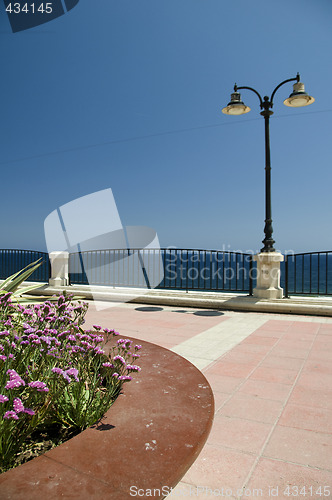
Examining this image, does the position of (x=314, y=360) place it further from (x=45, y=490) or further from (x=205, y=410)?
(x=45, y=490)

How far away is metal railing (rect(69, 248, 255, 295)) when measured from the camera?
8.57 meters

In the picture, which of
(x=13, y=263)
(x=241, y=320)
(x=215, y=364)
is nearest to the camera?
(x=215, y=364)

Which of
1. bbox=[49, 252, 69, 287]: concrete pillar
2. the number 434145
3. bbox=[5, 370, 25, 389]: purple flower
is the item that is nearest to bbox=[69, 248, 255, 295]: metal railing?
bbox=[49, 252, 69, 287]: concrete pillar

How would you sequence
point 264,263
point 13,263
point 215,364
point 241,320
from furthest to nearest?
point 13,263, point 264,263, point 241,320, point 215,364

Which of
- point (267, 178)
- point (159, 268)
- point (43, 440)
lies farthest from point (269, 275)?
point (43, 440)

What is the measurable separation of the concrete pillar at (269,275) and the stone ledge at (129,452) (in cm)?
632

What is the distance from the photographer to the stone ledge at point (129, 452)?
1.07 meters

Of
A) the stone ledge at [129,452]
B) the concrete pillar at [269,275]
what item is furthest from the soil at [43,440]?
the concrete pillar at [269,275]

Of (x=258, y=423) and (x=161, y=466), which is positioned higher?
(x=161, y=466)

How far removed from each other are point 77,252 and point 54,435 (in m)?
9.28

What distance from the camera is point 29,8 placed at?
25.3 feet

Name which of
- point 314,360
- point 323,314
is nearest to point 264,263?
point 323,314

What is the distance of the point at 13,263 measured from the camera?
1202cm

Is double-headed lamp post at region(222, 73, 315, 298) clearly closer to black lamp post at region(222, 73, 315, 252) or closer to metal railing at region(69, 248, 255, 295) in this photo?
black lamp post at region(222, 73, 315, 252)
